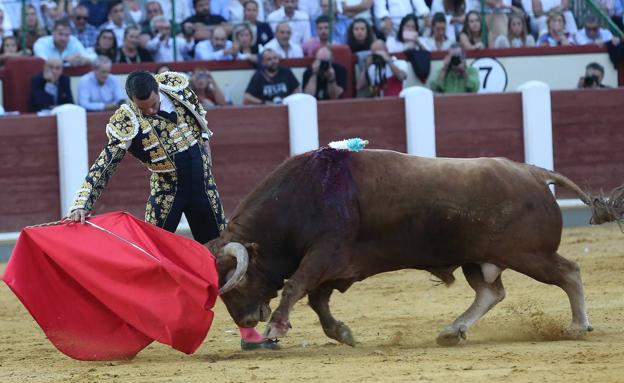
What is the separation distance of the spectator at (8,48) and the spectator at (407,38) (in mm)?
3002

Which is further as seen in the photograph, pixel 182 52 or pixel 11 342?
pixel 182 52

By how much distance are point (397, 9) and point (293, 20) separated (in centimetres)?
94

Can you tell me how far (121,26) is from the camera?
34.7 ft

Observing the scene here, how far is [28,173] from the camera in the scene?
10.2 m

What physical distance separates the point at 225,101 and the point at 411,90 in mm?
1479

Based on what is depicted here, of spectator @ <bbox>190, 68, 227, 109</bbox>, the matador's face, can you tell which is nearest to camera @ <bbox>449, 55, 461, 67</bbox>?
spectator @ <bbox>190, 68, 227, 109</bbox>

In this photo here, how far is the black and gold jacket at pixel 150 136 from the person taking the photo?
5641mm

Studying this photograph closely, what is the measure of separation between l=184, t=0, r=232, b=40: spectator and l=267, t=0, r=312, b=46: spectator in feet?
1.29

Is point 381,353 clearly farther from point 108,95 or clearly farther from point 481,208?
point 108,95

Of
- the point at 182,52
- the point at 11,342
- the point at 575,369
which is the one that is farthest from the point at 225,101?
the point at 575,369

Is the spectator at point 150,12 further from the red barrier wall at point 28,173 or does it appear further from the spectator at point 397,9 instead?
the spectator at point 397,9

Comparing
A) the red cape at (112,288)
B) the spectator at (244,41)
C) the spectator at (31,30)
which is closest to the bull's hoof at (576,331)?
the red cape at (112,288)

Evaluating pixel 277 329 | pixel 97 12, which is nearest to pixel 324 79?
pixel 97 12

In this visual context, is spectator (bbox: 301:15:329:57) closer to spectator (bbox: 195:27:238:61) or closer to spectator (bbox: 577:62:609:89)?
spectator (bbox: 195:27:238:61)
